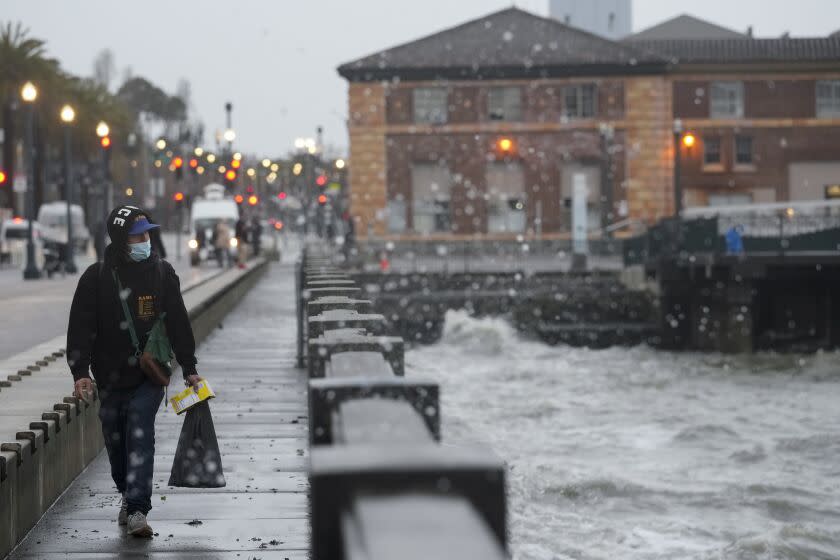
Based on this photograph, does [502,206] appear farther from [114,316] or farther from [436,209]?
[114,316]

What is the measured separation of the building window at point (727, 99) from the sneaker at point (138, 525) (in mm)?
58876

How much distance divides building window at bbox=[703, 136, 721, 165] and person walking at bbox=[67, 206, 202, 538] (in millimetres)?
58136

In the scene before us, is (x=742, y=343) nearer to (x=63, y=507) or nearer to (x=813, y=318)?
(x=813, y=318)

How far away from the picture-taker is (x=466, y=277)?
163 feet

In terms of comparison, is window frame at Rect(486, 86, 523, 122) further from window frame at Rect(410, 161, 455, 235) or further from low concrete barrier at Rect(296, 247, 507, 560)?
low concrete barrier at Rect(296, 247, 507, 560)

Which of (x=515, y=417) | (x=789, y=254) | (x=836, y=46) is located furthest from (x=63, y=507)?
(x=836, y=46)

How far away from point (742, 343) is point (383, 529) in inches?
1507

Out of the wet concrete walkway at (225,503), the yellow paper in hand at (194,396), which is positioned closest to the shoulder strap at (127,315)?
the yellow paper in hand at (194,396)

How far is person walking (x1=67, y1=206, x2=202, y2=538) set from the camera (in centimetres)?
760

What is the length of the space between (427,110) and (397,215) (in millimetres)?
5023

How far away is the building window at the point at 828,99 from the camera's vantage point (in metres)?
63.2

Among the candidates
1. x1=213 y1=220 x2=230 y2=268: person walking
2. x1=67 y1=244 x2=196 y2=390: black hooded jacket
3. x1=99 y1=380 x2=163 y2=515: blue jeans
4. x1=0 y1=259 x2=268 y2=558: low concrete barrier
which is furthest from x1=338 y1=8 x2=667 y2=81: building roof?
x1=99 y1=380 x2=163 y2=515: blue jeans

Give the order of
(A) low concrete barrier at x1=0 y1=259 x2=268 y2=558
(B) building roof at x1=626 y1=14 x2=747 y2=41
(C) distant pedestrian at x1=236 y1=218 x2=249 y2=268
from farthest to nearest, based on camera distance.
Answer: (B) building roof at x1=626 y1=14 x2=747 y2=41, (C) distant pedestrian at x1=236 y1=218 x2=249 y2=268, (A) low concrete barrier at x1=0 y1=259 x2=268 y2=558

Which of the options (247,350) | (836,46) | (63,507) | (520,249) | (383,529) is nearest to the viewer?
(383,529)
